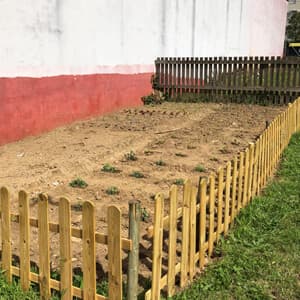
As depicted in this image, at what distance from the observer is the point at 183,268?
3.05m

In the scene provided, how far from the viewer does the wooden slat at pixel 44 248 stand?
2703 millimetres

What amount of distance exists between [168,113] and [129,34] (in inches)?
99.6

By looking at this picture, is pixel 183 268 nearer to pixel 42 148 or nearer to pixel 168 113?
pixel 42 148

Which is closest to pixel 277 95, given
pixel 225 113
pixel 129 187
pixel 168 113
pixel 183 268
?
pixel 225 113

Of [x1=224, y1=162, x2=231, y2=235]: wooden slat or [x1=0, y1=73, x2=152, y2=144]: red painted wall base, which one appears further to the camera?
[x1=0, y1=73, x2=152, y2=144]: red painted wall base

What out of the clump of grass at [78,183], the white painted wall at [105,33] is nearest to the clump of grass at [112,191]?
the clump of grass at [78,183]

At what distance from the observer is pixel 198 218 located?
3367 mm

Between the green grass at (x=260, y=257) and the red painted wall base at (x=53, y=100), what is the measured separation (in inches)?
182

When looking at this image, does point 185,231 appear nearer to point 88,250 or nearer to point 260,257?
point 88,250

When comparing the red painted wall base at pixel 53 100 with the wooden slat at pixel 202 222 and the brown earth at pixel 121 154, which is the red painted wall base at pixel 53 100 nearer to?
the brown earth at pixel 121 154

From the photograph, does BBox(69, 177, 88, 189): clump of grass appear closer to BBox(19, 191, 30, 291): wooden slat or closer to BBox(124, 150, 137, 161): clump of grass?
BBox(124, 150, 137, 161): clump of grass

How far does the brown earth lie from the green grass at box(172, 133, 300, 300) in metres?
0.87

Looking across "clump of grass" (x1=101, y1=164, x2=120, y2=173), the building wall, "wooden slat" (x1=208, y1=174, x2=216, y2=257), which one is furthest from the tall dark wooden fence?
"wooden slat" (x1=208, y1=174, x2=216, y2=257)

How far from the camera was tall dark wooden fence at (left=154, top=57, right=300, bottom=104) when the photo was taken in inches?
509
